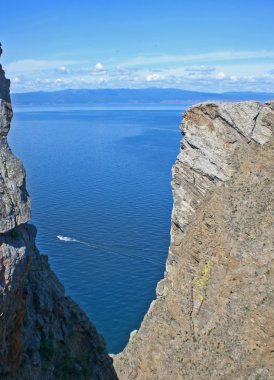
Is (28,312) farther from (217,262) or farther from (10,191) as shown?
(217,262)

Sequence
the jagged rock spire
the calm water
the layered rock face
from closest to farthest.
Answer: the jagged rock spire
the layered rock face
the calm water

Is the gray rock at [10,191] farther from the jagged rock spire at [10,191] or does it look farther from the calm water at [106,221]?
the calm water at [106,221]

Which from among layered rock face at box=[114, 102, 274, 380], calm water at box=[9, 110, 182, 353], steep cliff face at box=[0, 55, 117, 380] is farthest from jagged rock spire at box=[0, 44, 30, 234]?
calm water at box=[9, 110, 182, 353]

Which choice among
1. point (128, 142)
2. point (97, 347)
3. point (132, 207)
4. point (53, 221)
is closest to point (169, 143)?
point (128, 142)

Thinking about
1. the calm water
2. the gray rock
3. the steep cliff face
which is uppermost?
the gray rock

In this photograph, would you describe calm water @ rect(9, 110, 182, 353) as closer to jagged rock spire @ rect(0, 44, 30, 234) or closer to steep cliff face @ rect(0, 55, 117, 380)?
steep cliff face @ rect(0, 55, 117, 380)

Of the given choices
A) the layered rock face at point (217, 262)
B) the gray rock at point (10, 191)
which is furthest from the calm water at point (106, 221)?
the gray rock at point (10, 191)

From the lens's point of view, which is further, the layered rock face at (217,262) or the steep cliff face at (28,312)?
the layered rock face at (217,262)
